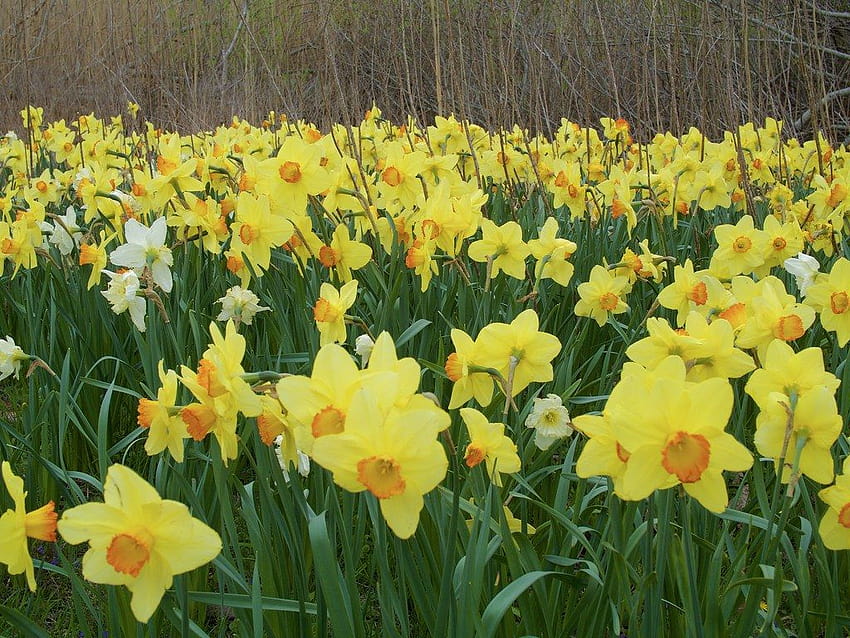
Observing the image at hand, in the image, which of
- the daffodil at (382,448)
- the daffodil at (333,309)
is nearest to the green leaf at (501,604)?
the daffodil at (382,448)

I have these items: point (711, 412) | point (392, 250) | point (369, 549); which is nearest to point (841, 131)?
point (392, 250)

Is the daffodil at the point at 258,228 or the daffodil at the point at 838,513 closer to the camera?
the daffodil at the point at 838,513

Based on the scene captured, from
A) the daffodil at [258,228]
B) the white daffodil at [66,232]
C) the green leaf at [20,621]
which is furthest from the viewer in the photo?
the white daffodil at [66,232]

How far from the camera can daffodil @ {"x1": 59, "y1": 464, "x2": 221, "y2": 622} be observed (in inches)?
32.6

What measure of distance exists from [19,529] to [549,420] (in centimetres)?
85

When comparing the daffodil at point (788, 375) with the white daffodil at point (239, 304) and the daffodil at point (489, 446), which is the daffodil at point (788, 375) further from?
the white daffodil at point (239, 304)

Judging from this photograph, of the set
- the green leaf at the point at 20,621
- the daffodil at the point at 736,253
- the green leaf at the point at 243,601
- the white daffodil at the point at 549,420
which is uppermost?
the daffodil at the point at 736,253

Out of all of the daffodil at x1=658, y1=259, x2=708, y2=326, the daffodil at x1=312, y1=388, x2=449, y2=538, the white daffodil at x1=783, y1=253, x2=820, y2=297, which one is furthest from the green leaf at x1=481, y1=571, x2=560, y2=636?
the white daffodil at x1=783, y1=253, x2=820, y2=297

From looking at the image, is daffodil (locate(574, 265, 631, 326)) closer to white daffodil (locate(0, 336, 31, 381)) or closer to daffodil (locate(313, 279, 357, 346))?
daffodil (locate(313, 279, 357, 346))

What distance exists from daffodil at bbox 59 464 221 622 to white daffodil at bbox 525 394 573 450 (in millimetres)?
706

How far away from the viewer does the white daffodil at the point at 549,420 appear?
142cm

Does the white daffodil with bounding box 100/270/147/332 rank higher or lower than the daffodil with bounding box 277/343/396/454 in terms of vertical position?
lower

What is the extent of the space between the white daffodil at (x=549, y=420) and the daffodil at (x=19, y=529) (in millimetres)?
775

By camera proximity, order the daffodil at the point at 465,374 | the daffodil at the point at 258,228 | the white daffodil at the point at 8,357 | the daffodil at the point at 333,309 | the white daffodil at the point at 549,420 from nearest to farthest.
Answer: the daffodil at the point at 465,374, the white daffodil at the point at 549,420, the daffodil at the point at 333,309, the white daffodil at the point at 8,357, the daffodil at the point at 258,228
